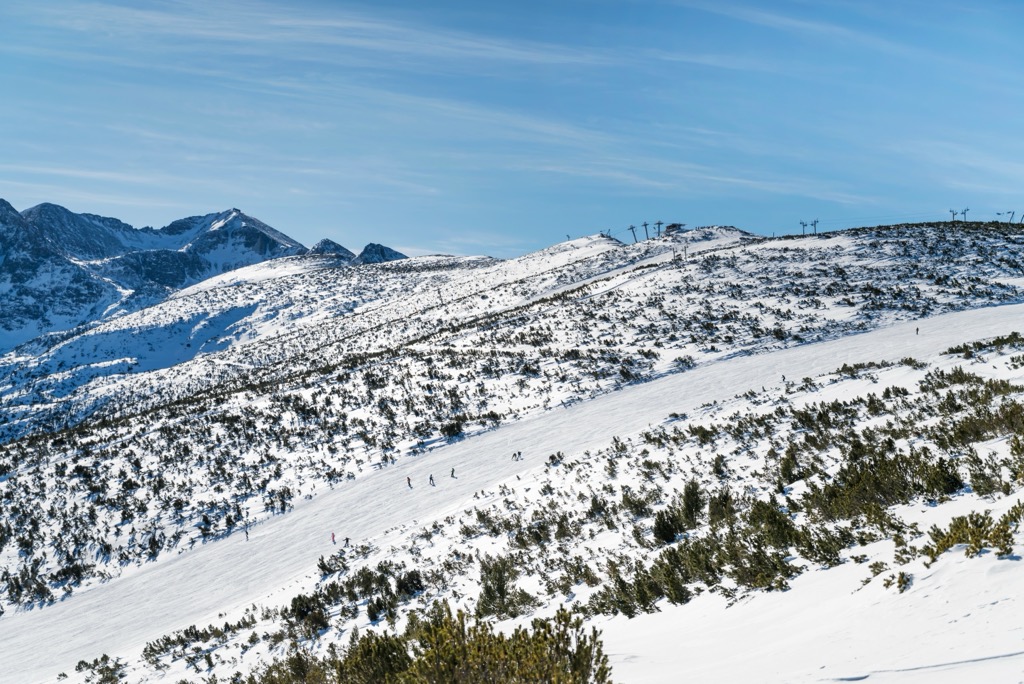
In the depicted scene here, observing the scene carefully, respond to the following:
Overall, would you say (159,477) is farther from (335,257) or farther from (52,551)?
(335,257)

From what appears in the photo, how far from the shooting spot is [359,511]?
19.2 m

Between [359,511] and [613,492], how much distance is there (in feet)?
31.9

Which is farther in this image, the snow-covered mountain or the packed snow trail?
the packed snow trail

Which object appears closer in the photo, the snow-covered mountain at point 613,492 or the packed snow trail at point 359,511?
the snow-covered mountain at point 613,492

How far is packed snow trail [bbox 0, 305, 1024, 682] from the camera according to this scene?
14680 millimetres

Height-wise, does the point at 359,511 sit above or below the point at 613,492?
above

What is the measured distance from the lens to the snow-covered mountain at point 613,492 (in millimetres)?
5672

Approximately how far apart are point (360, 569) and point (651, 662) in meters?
10.2

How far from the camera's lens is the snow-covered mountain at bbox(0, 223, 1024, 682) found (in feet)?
18.6

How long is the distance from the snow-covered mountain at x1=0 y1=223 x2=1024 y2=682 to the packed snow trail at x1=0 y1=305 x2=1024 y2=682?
0.15 meters

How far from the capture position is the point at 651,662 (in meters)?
5.42

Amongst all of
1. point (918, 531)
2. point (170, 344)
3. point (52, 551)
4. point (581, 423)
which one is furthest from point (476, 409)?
point (170, 344)

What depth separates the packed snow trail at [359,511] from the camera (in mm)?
14680

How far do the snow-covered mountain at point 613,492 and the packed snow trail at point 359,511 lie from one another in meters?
0.15
